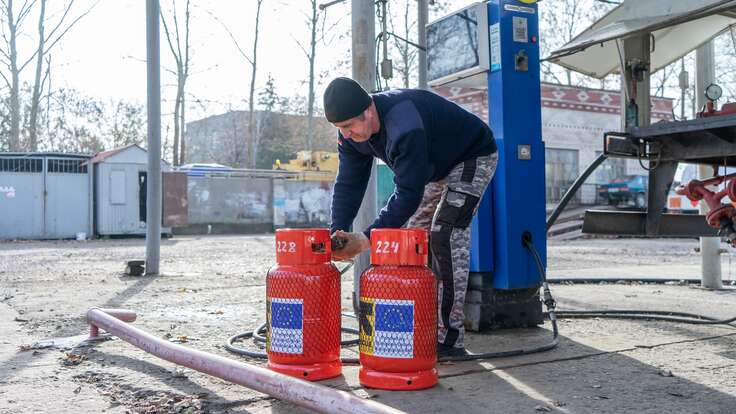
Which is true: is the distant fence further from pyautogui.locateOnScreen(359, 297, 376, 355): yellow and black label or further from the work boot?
pyautogui.locateOnScreen(359, 297, 376, 355): yellow and black label

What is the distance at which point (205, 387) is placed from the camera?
342 centimetres

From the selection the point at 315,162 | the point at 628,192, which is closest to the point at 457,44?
the point at 628,192

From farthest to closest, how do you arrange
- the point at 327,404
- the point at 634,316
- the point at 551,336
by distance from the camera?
the point at 634,316 → the point at 551,336 → the point at 327,404

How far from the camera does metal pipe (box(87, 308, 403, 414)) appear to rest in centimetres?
238

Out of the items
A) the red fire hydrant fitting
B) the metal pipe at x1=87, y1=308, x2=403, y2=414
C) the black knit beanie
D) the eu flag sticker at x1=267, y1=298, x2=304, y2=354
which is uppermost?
the black knit beanie

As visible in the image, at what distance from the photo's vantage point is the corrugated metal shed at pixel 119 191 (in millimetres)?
21625

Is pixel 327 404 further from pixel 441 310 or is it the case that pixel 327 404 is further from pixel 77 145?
pixel 77 145

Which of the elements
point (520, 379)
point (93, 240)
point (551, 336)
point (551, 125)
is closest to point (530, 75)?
point (551, 336)

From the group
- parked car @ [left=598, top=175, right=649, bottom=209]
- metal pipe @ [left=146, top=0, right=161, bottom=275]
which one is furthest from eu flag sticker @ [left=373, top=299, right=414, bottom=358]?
parked car @ [left=598, top=175, right=649, bottom=209]

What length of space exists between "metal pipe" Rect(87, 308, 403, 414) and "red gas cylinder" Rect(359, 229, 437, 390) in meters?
0.61

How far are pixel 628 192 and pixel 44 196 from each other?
2253 centimetres

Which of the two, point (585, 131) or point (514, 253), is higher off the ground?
point (585, 131)

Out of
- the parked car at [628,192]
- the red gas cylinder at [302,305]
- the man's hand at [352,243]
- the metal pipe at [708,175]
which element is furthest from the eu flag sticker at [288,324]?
the parked car at [628,192]

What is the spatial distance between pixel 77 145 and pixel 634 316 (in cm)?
3996
